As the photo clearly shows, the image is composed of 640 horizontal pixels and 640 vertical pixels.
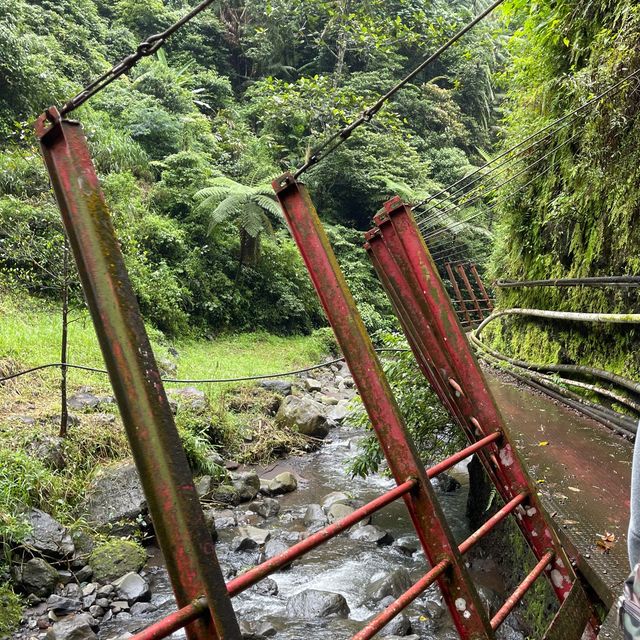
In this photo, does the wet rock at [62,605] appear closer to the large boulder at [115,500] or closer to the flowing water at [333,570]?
A: the flowing water at [333,570]

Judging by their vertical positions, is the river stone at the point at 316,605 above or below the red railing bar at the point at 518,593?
below

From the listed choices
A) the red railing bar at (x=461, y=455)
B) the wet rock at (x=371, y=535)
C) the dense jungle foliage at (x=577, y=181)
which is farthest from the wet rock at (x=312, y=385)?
the red railing bar at (x=461, y=455)

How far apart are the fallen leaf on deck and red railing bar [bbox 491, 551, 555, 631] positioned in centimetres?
43

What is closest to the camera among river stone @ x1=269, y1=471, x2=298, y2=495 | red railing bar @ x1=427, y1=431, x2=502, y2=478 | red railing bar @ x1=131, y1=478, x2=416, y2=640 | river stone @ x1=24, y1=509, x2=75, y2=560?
red railing bar @ x1=131, y1=478, x2=416, y2=640

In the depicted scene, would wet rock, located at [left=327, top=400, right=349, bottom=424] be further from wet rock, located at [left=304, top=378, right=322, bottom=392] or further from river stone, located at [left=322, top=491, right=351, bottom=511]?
river stone, located at [left=322, top=491, right=351, bottom=511]

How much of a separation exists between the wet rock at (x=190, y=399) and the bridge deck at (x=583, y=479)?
4039 millimetres

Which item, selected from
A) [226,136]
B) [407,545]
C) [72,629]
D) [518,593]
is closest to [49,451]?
[72,629]

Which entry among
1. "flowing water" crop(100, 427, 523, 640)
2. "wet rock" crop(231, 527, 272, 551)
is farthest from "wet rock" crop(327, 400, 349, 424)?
"wet rock" crop(231, 527, 272, 551)

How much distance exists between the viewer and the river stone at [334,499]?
17.3 ft

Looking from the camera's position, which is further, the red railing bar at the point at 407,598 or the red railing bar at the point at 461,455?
the red railing bar at the point at 461,455

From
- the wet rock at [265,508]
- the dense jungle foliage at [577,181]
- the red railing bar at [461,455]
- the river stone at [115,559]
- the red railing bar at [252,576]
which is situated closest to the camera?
the red railing bar at [252,576]

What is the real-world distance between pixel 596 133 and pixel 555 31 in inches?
54.8

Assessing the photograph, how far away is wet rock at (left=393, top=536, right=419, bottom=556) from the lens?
4.44m

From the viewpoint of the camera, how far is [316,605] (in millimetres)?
3562
